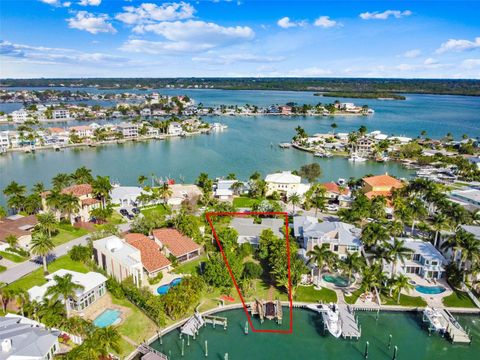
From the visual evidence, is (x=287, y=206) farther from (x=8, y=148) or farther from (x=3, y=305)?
(x=8, y=148)

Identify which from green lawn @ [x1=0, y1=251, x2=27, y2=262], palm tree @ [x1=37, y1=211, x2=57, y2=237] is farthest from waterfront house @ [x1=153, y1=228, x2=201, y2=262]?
green lawn @ [x1=0, y1=251, x2=27, y2=262]

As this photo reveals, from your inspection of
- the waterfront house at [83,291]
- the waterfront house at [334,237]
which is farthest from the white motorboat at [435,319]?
the waterfront house at [83,291]

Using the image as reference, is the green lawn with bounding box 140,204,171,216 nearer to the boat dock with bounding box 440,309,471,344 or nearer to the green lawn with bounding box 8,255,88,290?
the green lawn with bounding box 8,255,88,290

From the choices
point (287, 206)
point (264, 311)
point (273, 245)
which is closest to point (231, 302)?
point (264, 311)

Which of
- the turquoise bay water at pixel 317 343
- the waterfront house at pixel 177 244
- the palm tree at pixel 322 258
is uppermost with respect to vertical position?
the palm tree at pixel 322 258

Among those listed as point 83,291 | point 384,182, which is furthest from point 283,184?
point 83,291

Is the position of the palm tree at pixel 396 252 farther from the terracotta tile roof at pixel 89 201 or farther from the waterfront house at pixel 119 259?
the terracotta tile roof at pixel 89 201
